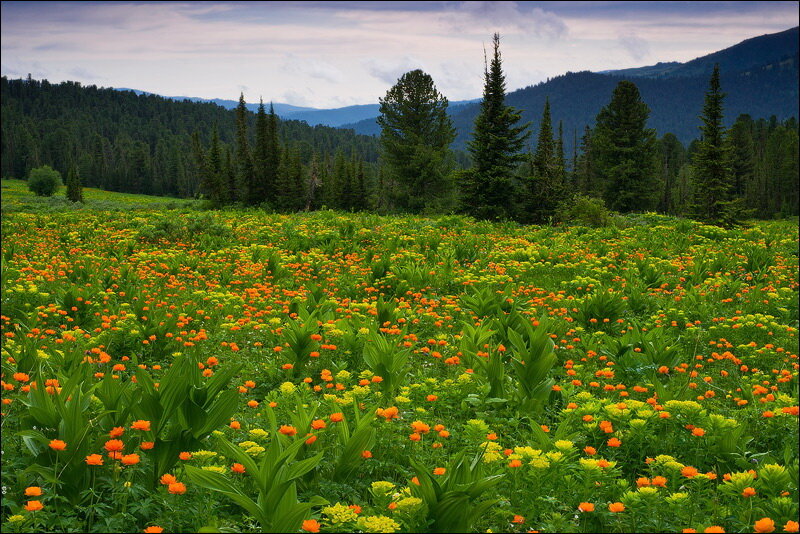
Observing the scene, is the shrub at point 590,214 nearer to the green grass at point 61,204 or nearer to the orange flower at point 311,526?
the green grass at point 61,204

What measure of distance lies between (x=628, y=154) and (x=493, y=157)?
68.2 feet

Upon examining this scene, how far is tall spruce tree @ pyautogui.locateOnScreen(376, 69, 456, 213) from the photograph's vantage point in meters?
A: 35.3

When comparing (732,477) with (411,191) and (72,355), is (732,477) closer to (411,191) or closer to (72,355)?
(72,355)

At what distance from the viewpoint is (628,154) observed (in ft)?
129

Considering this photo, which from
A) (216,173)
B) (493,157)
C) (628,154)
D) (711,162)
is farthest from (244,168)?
(711,162)

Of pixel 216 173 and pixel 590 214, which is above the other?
pixel 216 173

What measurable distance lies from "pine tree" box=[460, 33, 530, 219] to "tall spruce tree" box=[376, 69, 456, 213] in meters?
10.3

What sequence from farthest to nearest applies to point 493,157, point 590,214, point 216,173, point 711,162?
1. point 216,173
2. point 711,162
3. point 493,157
4. point 590,214

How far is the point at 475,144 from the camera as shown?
→ 24.1 meters

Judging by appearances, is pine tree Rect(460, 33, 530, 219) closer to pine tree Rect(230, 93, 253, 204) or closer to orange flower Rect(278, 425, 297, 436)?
orange flower Rect(278, 425, 297, 436)

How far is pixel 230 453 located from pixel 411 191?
34523 millimetres

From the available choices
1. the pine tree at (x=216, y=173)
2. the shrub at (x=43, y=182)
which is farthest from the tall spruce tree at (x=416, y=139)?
the shrub at (x=43, y=182)

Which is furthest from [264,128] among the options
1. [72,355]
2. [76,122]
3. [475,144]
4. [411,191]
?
[76,122]

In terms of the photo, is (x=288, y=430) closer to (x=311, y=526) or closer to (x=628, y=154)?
(x=311, y=526)
